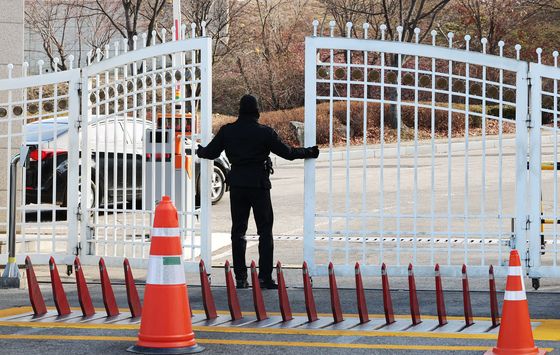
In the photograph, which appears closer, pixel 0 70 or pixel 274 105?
pixel 0 70

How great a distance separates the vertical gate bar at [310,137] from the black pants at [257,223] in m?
0.37

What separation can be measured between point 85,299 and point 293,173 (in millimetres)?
17383

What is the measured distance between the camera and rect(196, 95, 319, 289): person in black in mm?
11930

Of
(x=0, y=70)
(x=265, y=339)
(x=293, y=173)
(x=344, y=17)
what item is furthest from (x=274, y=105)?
(x=265, y=339)

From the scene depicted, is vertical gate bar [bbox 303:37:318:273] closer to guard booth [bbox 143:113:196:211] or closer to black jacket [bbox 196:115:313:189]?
black jacket [bbox 196:115:313:189]

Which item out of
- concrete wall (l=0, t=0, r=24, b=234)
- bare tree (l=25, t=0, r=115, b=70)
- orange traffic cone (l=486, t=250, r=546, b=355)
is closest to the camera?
orange traffic cone (l=486, t=250, r=546, b=355)

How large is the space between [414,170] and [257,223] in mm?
1584

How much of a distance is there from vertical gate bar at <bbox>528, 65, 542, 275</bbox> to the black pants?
93.1 inches

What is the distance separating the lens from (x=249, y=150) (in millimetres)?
11930

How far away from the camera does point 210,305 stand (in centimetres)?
1005

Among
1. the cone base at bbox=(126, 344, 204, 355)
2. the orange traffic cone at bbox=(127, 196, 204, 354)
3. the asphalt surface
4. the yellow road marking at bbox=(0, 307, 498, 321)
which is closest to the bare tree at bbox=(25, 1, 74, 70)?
the yellow road marking at bbox=(0, 307, 498, 321)

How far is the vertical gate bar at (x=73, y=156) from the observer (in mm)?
12938

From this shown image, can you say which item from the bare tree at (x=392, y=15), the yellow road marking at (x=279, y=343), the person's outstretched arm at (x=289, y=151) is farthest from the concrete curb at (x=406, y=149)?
the yellow road marking at (x=279, y=343)

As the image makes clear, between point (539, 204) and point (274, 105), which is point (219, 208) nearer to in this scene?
point (539, 204)
